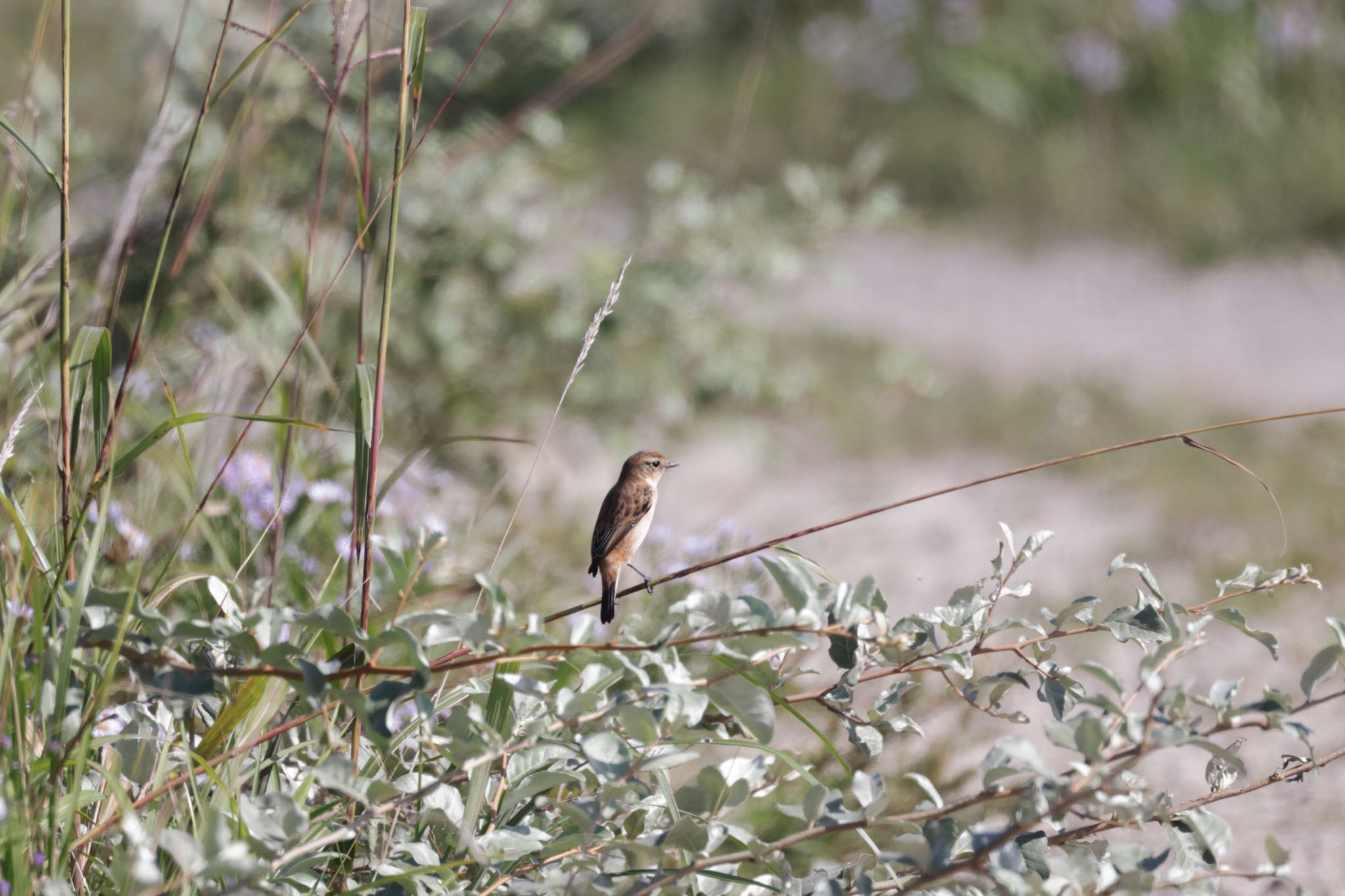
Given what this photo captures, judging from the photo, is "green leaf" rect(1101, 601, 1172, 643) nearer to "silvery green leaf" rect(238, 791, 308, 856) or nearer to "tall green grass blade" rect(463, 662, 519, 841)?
"tall green grass blade" rect(463, 662, 519, 841)

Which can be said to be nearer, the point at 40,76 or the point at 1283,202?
the point at 40,76

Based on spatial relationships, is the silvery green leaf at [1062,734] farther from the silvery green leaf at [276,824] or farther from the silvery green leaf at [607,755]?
the silvery green leaf at [276,824]

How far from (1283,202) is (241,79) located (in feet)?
18.7

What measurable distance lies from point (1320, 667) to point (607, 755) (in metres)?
0.78

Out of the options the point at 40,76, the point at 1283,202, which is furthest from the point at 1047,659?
the point at 1283,202

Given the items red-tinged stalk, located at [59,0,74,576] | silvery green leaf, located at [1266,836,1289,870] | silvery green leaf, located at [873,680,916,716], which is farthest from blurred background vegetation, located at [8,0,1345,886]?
silvery green leaf, located at [1266,836,1289,870]

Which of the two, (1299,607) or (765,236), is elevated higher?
(765,236)

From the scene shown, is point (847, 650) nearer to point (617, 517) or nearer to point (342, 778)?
point (342, 778)

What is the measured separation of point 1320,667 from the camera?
136cm

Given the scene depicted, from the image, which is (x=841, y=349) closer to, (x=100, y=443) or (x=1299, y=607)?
(x=1299, y=607)

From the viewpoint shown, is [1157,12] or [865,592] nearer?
[865,592]

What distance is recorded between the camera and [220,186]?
3.82 m

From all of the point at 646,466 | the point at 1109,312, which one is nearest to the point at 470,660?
the point at 646,466

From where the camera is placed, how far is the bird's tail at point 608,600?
2141mm
